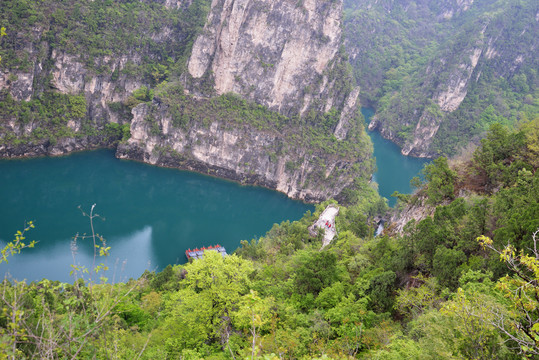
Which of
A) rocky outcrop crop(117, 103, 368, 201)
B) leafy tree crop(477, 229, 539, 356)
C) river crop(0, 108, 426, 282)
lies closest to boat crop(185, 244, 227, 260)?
river crop(0, 108, 426, 282)

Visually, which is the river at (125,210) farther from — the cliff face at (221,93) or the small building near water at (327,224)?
the small building near water at (327,224)

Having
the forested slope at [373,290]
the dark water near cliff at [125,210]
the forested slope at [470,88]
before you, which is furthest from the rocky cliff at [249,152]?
the forested slope at [373,290]

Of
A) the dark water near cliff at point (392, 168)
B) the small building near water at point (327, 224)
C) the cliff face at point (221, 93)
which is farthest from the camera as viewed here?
the dark water near cliff at point (392, 168)

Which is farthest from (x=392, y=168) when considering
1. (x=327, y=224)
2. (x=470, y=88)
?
(x=327, y=224)

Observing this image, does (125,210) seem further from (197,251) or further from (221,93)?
(221,93)

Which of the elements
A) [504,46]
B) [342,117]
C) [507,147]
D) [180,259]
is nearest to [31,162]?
[180,259]
